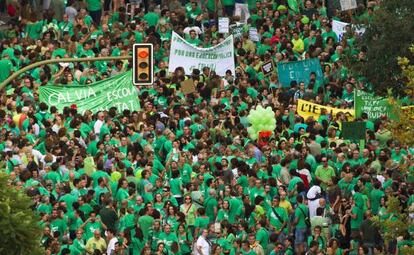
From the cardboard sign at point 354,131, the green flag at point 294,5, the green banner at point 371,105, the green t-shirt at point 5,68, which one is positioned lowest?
the green flag at point 294,5

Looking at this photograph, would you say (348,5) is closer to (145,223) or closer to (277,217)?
(277,217)

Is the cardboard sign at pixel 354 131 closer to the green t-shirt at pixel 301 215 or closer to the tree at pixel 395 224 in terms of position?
the green t-shirt at pixel 301 215

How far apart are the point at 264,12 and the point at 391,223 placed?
16.7 metres

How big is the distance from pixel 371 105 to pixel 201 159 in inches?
Result: 206

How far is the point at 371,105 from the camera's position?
183 ft

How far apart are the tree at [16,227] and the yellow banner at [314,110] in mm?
15169

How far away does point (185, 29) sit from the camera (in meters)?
62.0

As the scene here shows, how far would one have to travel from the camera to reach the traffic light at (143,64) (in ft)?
155

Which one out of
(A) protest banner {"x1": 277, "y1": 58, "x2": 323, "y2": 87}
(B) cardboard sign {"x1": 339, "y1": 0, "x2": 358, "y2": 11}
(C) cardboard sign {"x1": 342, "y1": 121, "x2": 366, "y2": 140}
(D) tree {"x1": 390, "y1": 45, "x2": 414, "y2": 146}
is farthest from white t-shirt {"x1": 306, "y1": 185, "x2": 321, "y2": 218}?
(B) cardboard sign {"x1": 339, "y1": 0, "x2": 358, "y2": 11}

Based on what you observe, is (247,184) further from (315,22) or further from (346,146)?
(315,22)

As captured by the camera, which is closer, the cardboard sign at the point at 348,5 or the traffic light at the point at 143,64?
the traffic light at the point at 143,64

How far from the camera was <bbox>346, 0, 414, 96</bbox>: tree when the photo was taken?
55.3 meters

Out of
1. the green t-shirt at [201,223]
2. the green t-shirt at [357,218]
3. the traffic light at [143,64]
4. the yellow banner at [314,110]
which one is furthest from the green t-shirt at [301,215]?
the yellow banner at [314,110]

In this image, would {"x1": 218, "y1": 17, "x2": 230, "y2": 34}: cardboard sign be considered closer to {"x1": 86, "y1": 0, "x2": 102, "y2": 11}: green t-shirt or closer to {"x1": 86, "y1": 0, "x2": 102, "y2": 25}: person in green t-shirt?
{"x1": 86, "y1": 0, "x2": 102, "y2": 25}: person in green t-shirt
